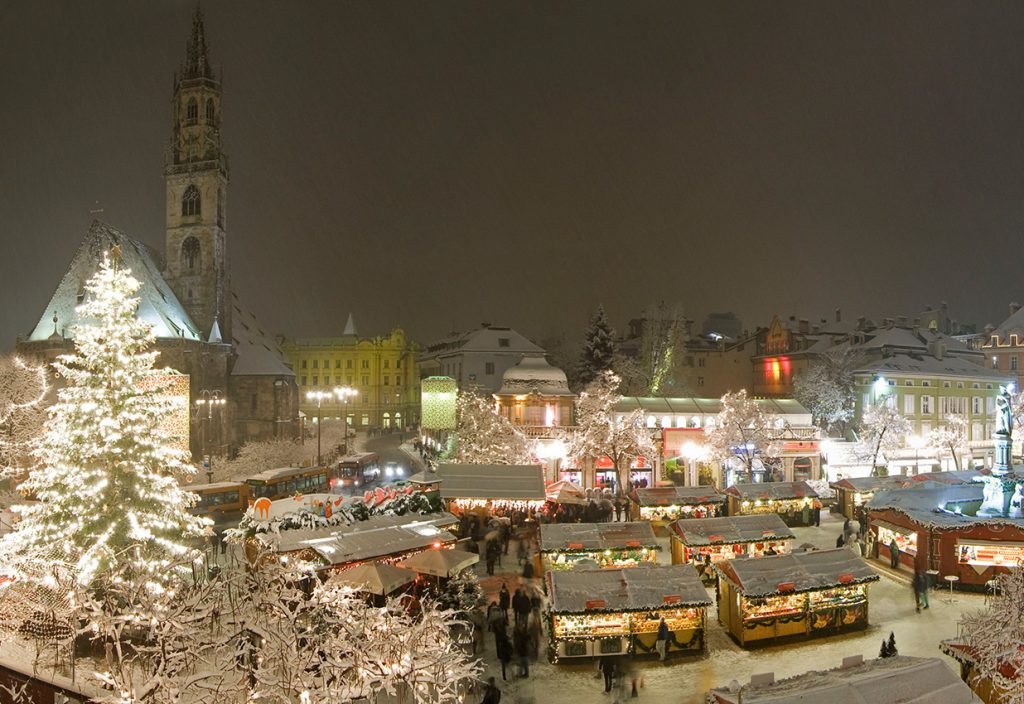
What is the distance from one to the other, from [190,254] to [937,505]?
58017 millimetres

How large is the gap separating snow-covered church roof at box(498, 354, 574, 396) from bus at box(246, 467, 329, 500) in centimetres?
1238

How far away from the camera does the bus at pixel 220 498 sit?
34.2m

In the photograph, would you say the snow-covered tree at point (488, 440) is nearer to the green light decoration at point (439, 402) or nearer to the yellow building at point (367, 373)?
the green light decoration at point (439, 402)

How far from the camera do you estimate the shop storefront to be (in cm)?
2267

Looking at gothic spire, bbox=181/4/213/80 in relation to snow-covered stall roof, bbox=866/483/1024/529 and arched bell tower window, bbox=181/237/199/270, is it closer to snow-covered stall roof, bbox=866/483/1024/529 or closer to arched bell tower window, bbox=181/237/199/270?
arched bell tower window, bbox=181/237/199/270

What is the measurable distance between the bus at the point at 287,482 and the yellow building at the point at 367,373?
4983 centimetres

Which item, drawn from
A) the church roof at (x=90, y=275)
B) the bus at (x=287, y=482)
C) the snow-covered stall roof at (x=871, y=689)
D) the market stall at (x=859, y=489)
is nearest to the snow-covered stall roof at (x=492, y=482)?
the bus at (x=287, y=482)

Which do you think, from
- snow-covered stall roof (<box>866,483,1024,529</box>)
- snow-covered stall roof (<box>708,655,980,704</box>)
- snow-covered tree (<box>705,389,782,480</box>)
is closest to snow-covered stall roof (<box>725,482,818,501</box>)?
snow-covered stall roof (<box>866,483,1024,529</box>)

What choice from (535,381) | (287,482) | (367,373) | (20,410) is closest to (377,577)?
(287,482)

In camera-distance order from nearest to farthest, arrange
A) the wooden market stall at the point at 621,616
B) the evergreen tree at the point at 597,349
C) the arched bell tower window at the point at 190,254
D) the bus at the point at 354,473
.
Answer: the wooden market stall at the point at 621,616, the bus at the point at 354,473, the evergreen tree at the point at 597,349, the arched bell tower window at the point at 190,254

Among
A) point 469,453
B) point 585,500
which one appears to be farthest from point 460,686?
point 469,453

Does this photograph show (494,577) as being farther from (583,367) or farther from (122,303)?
(583,367)

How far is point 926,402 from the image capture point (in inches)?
2037

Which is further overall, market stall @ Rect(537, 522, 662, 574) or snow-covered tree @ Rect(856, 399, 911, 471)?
snow-covered tree @ Rect(856, 399, 911, 471)
